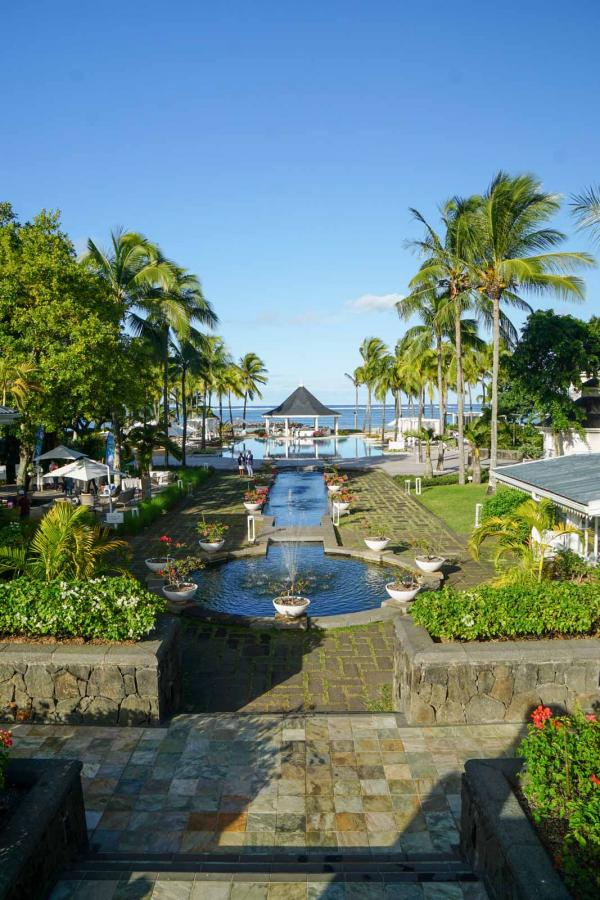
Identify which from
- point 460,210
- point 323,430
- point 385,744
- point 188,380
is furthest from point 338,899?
point 323,430

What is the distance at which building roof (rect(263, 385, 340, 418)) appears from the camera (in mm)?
44625

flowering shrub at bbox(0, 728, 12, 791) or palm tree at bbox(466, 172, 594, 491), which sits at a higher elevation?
palm tree at bbox(466, 172, 594, 491)

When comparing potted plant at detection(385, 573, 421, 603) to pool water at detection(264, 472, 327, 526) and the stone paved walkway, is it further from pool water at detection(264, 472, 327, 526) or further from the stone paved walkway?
pool water at detection(264, 472, 327, 526)

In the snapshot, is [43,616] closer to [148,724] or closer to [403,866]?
[148,724]

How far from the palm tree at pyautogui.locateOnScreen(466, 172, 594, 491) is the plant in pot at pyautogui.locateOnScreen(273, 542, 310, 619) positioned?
36.7ft

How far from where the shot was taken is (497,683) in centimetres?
702

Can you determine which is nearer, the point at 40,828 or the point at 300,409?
the point at 40,828

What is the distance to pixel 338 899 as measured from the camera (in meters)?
4.29

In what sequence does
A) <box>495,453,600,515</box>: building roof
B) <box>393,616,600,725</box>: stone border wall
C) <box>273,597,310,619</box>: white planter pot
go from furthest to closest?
1. <box>273,597,310,619</box>: white planter pot
2. <box>495,453,600,515</box>: building roof
3. <box>393,616,600,725</box>: stone border wall

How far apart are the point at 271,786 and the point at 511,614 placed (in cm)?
358

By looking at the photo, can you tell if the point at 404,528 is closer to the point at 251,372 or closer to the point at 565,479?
the point at 565,479

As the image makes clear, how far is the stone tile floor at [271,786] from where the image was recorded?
5.05m

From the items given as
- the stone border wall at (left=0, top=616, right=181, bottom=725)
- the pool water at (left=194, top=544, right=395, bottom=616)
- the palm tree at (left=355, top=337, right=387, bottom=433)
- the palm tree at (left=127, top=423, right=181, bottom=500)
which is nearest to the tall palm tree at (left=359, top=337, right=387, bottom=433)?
the palm tree at (left=355, top=337, right=387, bottom=433)

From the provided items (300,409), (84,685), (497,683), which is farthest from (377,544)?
(300,409)
